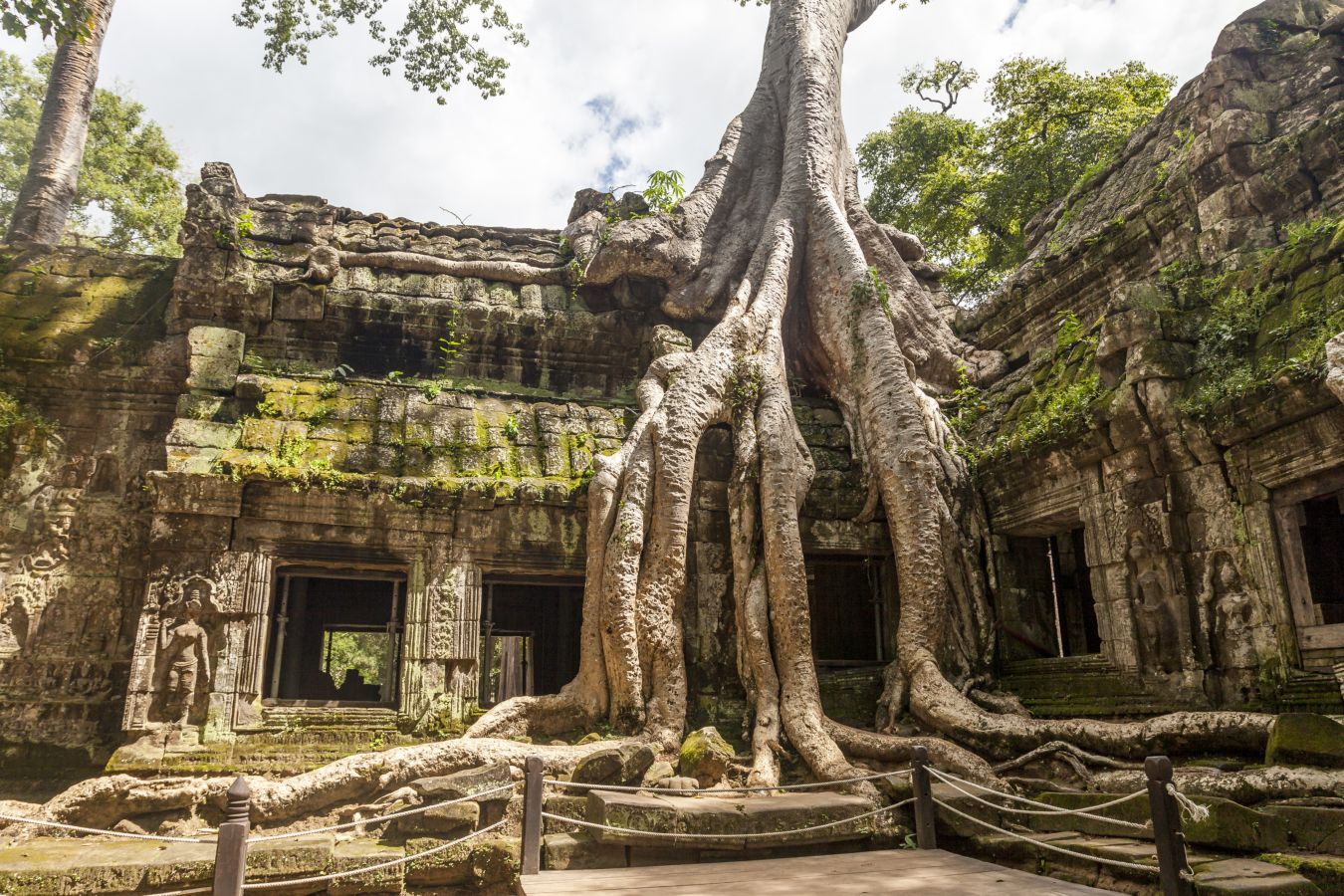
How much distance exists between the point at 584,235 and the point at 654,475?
3133 mm

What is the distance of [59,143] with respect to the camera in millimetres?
10383

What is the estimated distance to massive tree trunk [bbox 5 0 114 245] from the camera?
10164 millimetres

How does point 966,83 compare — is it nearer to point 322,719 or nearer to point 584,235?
point 584,235

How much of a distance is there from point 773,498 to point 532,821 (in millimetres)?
3100

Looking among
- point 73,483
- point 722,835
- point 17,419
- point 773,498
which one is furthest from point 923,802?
point 17,419

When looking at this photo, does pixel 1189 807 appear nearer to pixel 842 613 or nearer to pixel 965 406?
pixel 842 613

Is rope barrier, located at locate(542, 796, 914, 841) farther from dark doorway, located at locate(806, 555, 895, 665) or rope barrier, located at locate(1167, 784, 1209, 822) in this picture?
dark doorway, located at locate(806, 555, 895, 665)

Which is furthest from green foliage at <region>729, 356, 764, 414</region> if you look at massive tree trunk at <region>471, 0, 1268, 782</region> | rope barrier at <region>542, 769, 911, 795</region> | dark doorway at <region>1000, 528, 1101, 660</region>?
rope barrier at <region>542, 769, 911, 795</region>

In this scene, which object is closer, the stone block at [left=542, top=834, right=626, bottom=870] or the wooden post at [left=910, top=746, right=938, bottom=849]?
the stone block at [left=542, top=834, right=626, bottom=870]

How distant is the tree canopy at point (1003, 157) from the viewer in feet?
43.1

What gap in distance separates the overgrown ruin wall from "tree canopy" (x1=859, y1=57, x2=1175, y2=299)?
547 centimetres

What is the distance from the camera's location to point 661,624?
5.99m

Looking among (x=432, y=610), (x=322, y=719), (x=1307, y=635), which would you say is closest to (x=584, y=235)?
(x=432, y=610)

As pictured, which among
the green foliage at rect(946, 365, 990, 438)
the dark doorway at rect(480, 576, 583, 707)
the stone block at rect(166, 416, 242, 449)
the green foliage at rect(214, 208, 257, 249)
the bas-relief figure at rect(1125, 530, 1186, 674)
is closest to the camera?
the bas-relief figure at rect(1125, 530, 1186, 674)
